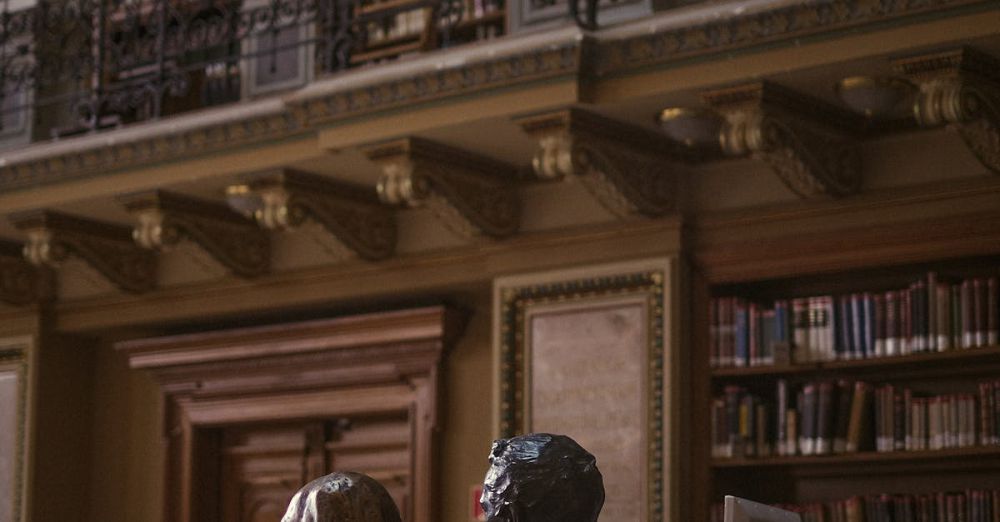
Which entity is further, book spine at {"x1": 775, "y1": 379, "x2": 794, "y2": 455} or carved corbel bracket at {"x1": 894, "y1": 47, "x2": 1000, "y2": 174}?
book spine at {"x1": 775, "y1": 379, "x2": 794, "y2": 455}

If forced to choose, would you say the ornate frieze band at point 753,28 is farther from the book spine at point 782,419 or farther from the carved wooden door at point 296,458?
the carved wooden door at point 296,458

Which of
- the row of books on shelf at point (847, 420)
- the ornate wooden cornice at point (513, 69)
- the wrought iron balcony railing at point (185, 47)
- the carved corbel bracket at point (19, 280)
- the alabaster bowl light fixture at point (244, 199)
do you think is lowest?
the row of books on shelf at point (847, 420)

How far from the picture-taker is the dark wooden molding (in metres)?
8.47

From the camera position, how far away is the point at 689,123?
693cm

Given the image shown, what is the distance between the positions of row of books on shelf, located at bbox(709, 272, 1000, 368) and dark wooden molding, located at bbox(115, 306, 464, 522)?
1446 millimetres

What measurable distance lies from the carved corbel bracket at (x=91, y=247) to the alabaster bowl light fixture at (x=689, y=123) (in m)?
3.14

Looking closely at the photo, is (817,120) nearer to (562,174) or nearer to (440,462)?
(562,174)

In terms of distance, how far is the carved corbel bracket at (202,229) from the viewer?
27.4ft

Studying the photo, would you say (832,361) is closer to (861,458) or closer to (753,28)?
(861,458)

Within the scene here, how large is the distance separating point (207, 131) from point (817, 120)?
259cm

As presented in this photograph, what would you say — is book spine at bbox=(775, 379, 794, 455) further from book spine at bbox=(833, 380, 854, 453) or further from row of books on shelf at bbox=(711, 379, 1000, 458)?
book spine at bbox=(833, 380, 854, 453)

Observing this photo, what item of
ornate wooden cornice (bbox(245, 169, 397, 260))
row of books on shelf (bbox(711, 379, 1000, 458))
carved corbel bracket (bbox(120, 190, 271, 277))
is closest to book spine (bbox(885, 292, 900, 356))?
row of books on shelf (bbox(711, 379, 1000, 458))

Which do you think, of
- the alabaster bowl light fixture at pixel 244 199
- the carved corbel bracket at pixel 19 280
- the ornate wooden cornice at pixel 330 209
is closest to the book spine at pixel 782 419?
the ornate wooden cornice at pixel 330 209

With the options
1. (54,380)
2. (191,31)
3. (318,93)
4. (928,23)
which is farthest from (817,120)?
(54,380)
